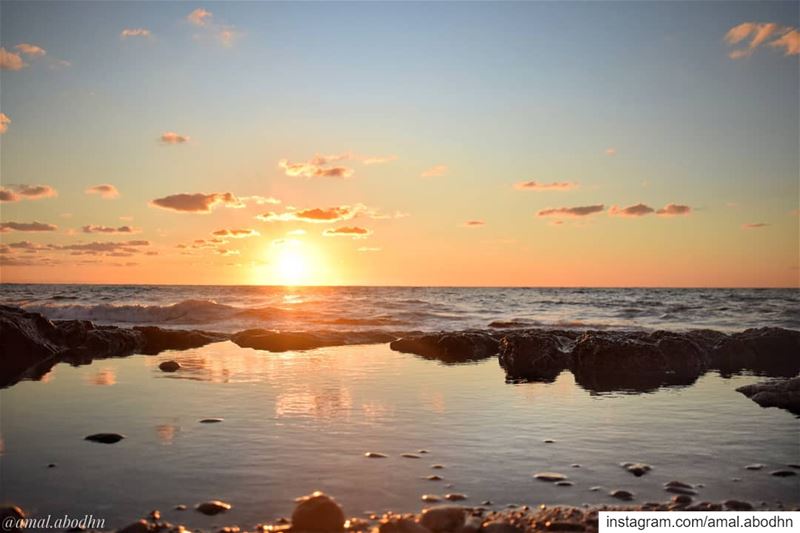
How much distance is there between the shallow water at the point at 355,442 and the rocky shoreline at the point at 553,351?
4.19 feet

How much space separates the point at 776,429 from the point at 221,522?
27.3 feet

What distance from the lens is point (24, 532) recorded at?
5238 millimetres

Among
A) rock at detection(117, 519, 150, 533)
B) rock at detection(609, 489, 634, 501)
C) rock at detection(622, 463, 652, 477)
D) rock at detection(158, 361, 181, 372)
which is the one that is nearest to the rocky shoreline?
rock at detection(158, 361, 181, 372)

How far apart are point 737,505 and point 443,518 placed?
3030 millimetres

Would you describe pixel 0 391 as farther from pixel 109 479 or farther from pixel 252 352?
pixel 252 352

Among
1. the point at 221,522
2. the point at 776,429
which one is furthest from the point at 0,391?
the point at 776,429

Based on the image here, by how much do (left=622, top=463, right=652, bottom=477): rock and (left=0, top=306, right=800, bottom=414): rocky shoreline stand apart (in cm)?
544

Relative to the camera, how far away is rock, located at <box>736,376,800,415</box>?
10866 mm

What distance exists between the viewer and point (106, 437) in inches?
321

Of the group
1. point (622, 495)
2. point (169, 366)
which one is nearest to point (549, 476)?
point (622, 495)

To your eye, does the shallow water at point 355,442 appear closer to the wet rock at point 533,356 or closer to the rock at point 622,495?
the rock at point 622,495

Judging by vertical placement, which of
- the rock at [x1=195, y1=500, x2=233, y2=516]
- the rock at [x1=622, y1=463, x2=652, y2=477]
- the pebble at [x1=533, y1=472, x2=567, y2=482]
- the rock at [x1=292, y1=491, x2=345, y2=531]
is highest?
the rock at [x1=292, y1=491, x2=345, y2=531]

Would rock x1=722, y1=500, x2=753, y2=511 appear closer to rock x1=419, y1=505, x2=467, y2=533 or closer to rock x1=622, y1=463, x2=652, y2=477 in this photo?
rock x1=622, y1=463, x2=652, y2=477

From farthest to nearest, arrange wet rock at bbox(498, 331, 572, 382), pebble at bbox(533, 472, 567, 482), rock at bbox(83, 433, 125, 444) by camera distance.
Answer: wet rock at bbox(498, 331, 572, 382) < rock at bbox(83, 433, 125, 444) < pebble at bbox(533, 472, 567, 482)
